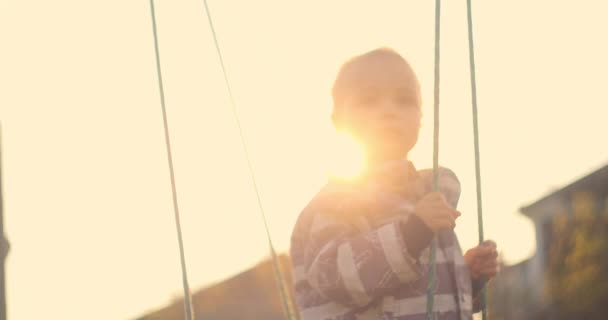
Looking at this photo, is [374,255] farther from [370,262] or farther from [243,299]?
[243,299]

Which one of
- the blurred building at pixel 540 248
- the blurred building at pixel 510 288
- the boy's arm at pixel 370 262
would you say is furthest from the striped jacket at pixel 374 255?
the blurred building at pixel 540 248

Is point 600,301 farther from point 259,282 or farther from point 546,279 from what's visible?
point 259,282

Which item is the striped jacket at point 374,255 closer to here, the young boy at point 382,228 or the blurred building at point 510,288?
the young boy at point 382,228

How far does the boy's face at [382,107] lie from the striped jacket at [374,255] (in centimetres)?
7

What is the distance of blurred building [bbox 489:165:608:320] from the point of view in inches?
533

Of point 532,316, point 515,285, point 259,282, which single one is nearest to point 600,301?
point 532,316

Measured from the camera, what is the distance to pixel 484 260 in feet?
7.72

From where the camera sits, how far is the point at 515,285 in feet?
47.4

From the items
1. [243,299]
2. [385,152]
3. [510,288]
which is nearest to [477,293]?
[385,152]

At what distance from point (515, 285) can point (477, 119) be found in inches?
504

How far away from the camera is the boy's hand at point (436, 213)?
→ 2.01 m

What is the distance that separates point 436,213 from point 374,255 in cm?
16

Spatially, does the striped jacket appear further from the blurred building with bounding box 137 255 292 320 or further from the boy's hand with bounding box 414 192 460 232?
the blurred building with bounding box 137 255 292 320

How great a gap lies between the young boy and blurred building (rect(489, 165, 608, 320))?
11.2 meters
